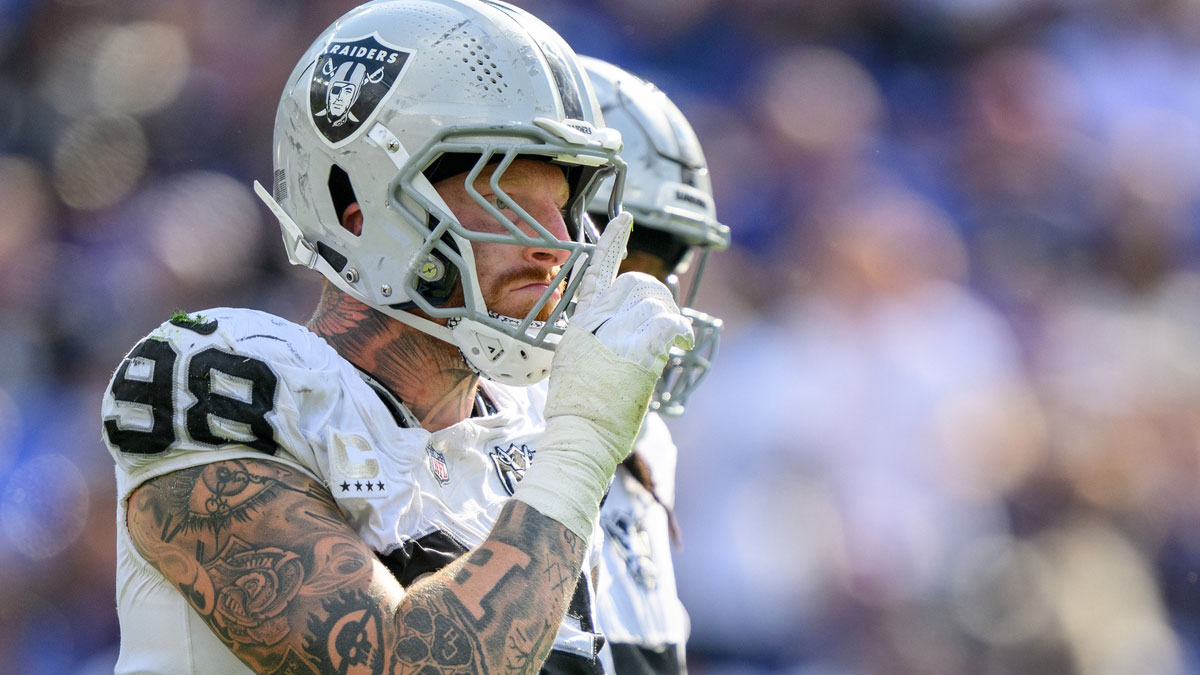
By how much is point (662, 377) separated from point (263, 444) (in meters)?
1.54

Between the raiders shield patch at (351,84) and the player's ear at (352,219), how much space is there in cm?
10

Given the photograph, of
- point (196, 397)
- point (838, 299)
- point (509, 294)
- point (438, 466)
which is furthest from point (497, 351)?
point (838, 299)

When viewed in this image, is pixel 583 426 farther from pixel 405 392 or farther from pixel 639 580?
pixel 639 580

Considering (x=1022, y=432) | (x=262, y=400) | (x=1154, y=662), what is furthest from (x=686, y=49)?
(x=262, y=400)

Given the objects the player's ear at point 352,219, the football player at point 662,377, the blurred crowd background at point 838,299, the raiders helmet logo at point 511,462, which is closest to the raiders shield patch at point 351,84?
the player's ear at point 352,219

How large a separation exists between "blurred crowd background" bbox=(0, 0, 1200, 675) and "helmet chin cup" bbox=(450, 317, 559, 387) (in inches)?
86.4

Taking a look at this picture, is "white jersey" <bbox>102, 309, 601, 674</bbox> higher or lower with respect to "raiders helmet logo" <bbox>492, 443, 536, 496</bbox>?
higher

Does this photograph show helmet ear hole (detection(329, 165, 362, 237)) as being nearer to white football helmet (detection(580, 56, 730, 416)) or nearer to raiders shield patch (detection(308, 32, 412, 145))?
raiders shield patch (detection(308, 32, 412, 145))

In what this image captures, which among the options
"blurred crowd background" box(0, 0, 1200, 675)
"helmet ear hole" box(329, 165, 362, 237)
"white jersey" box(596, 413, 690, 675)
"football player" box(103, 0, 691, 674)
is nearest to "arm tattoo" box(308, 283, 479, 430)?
"football player" box(103, 0, 691, 674)

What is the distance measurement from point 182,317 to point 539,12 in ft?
12.2

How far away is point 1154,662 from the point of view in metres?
4.71

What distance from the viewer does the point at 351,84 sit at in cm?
195

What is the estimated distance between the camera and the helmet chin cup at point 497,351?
1901 millimetres

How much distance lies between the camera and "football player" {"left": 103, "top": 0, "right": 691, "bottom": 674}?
1562 millimetres
